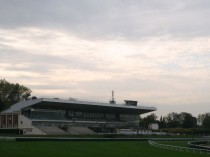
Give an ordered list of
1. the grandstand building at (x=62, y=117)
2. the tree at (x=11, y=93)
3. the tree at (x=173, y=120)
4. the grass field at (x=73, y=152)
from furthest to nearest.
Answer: the tree at (x=173, y=120)
the tree at (x=11, y=93)
the grandstand building at (x=62, y=117)
the grass field at (x=73, y=152)

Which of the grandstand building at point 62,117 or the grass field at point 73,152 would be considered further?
the grandstand building at point 62,117

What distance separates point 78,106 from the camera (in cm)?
9712

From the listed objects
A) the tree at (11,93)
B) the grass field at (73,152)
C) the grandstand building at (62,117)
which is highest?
the tree at (11,93)

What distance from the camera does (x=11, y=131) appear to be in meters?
87.4

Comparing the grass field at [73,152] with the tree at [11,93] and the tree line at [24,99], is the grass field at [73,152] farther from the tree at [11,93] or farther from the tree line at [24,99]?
the tree at [11,93]

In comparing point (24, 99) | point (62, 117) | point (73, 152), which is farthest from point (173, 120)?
point (73, 152)

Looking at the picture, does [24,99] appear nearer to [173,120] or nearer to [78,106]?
[78,106]

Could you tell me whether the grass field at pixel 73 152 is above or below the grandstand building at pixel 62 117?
below

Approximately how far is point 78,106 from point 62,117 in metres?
5.01

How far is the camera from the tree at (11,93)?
113m

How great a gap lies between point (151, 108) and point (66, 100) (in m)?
33.8

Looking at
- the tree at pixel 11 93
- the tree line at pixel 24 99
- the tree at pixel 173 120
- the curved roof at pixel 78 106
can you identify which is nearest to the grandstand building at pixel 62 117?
the curved roof at pixel 78 106

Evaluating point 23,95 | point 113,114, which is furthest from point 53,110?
point 23,95

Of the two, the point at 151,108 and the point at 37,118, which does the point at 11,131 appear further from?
the point at 151,108
